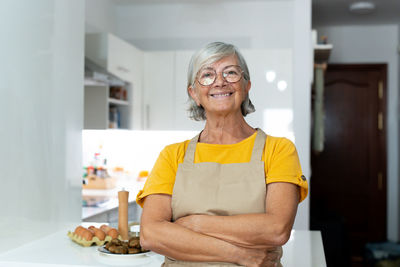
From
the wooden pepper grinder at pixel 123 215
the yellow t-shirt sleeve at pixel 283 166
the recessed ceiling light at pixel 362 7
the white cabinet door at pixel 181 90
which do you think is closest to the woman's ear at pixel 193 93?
the yellow t-shirt sleeve at pixel 283 166

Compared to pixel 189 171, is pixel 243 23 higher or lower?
higher

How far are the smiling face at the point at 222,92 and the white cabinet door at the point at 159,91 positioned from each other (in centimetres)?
267

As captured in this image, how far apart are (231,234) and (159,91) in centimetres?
300

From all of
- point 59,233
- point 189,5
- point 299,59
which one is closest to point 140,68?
point 189,5

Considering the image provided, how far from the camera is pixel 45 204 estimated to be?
6.84 feet

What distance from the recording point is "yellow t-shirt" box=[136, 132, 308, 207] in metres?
1.36

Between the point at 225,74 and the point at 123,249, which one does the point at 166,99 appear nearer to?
the point at 123,249

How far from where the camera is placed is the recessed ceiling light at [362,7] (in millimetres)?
4332

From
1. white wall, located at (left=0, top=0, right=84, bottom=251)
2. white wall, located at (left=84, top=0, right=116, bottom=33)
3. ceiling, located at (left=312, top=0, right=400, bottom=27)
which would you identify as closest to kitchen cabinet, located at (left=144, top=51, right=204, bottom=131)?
white wall, located at (left=84, top=0, right=116, bottom=33)

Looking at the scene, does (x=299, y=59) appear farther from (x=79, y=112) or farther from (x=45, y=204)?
(x=45, y=204)

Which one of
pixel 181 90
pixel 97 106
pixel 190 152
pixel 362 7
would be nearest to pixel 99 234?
pixel 190 152

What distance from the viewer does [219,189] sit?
4.54 feet

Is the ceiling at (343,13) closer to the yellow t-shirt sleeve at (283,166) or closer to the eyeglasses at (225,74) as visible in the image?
the eyeglasses at (225,74)

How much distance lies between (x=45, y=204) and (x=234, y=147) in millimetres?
1045
